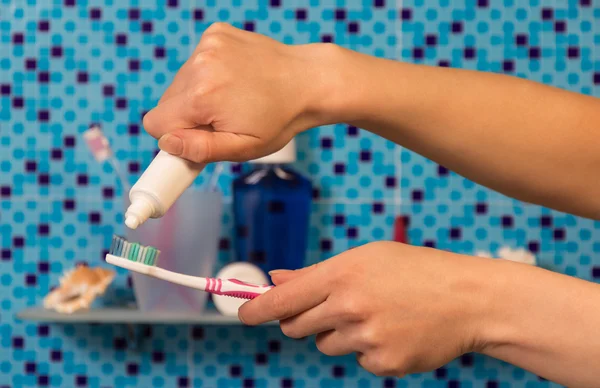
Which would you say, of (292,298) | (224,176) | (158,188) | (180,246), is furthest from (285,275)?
(224,176)

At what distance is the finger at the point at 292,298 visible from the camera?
23.2 inches

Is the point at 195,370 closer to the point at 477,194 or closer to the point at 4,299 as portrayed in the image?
the point at 4,299

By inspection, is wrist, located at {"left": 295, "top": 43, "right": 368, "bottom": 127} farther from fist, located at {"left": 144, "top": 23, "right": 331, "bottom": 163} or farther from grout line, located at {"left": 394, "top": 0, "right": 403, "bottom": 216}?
grout line, located at {"left": 394, "top": 0, "right": 403, "bottom": 216}

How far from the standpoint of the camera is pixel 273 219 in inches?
42.2

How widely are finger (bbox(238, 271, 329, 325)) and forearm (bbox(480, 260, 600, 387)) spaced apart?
15cm

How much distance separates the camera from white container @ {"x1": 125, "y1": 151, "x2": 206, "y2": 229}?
57 centimetres

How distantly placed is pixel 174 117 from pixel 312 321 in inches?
8.7

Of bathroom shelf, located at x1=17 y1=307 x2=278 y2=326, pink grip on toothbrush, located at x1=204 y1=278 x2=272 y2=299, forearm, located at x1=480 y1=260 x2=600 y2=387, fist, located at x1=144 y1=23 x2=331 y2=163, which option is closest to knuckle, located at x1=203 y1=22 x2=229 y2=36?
fist, located at x1=144 y1=23 x2=331 y2=163

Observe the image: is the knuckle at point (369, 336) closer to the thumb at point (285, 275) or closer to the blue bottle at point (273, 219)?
the thumb at point (285, 275)

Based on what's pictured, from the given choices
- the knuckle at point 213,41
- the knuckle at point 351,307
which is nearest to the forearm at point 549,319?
the knuckle at point 351,307

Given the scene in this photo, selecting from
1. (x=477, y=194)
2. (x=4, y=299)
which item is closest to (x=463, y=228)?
(x=477, y=194)

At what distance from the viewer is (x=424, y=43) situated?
1.19 m

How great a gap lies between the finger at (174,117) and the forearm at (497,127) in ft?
0.55

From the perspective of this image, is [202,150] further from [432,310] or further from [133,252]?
[432,310]
